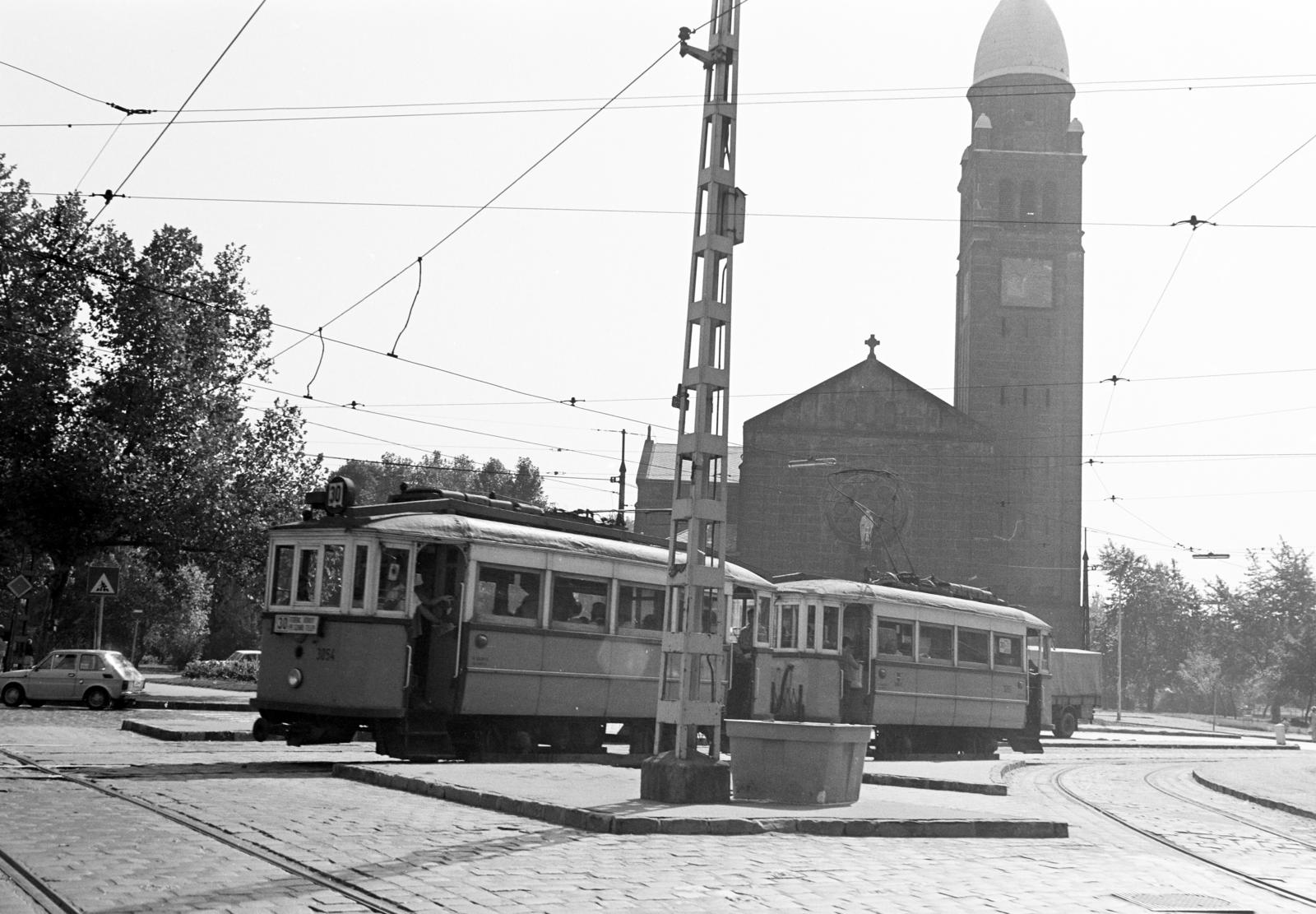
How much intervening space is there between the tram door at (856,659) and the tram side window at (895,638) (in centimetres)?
27

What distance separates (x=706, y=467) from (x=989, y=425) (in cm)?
5116

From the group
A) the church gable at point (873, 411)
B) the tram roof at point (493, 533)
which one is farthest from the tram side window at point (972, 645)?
the church gable at point (873, 411)

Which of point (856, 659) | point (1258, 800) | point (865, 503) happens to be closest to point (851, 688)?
point (856, 659)

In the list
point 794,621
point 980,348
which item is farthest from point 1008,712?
point 980,348

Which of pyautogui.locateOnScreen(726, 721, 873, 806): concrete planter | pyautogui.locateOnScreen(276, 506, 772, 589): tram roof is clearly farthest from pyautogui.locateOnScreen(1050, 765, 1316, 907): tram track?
pyautogui.locateOnScreen(276, 506, 772, 589): tram roof

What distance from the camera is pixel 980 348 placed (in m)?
62.5

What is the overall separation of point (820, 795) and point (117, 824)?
5600 millimetres

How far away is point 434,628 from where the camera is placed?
16.4 meters

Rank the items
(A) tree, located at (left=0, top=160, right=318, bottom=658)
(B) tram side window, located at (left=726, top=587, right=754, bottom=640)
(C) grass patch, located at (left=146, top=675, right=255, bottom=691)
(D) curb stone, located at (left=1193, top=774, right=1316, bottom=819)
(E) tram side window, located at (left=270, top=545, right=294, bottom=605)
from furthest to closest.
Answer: (C) grass patch, located at (left=146, top=675, right=255, bottom=691) → (A) tree, located at (left=0, top=160, right=318, bottom=658) → (B) tram side window, located at (left=726, top=587, right=754, bottom=640) → (D) curb stone, located at (left=1193, top=774, right=1316, bottom=819) → (E) tram side window, located at (left=270, top=545, right=294, bottom=605)

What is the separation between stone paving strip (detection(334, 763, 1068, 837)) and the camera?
10352 mm

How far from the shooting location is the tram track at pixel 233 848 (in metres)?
6.66

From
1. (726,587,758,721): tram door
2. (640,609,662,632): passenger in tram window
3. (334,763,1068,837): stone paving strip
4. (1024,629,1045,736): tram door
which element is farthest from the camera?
(1024,629,1045,736): tram door

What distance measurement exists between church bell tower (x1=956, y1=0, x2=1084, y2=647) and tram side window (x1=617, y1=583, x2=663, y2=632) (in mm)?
42886

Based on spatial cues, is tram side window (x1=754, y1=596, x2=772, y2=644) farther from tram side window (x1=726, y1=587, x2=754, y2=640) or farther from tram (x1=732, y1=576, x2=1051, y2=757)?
tram side window (x1=726, y1=587, x2=754, y2=640)
